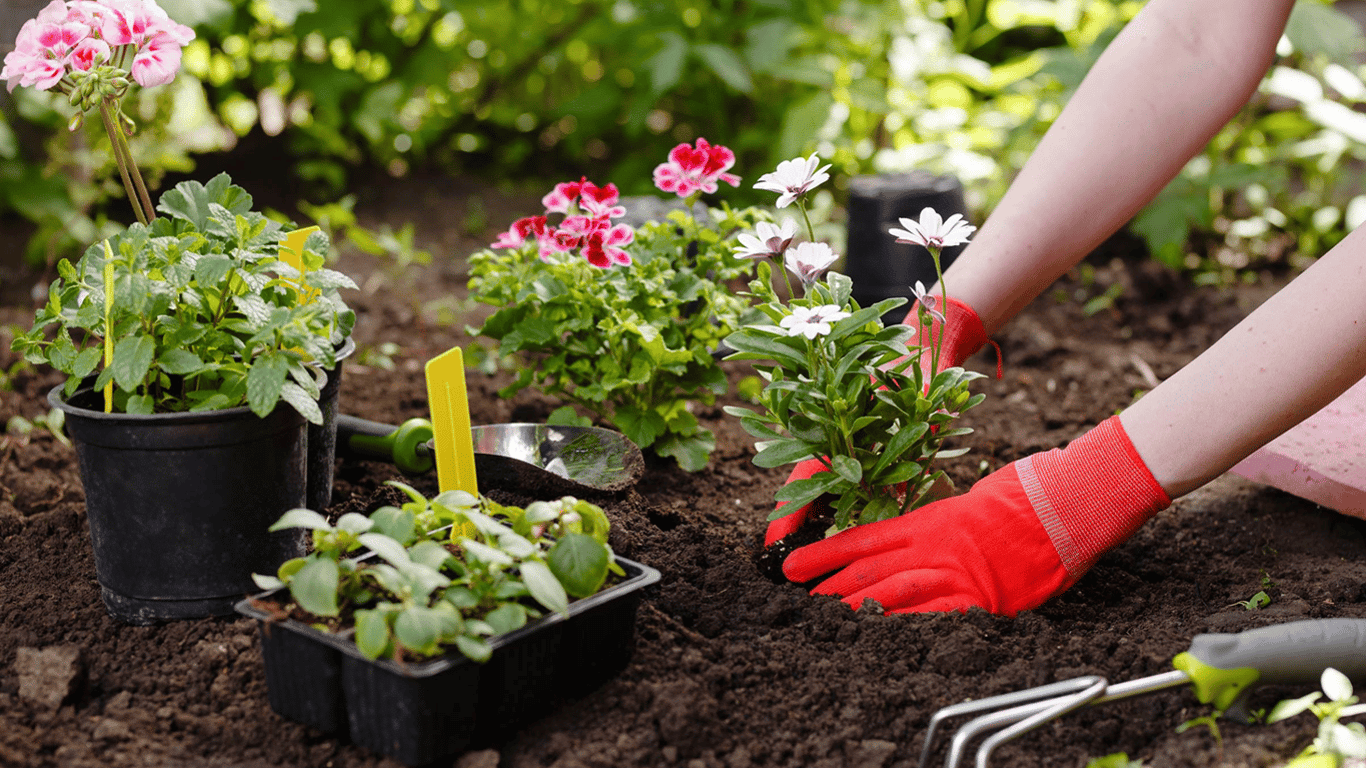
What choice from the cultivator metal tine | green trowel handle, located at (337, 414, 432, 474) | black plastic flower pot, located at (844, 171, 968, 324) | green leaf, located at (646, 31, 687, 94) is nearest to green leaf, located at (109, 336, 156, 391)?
green trowel handle, located at (337, 414, 432, 474)

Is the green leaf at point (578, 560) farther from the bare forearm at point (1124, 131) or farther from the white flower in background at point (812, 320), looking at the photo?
the bare forearm at point (1124, 131)

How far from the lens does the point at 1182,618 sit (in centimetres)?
146

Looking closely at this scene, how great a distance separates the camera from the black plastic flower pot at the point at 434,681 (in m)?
1.09

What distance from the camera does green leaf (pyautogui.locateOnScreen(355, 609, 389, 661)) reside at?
1.05 m

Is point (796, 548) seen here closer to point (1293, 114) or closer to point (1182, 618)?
point (1182, 618)

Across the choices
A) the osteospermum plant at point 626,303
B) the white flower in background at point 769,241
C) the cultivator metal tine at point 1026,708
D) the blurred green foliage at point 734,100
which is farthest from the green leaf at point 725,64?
the cultivator metal tine at point 1026,708

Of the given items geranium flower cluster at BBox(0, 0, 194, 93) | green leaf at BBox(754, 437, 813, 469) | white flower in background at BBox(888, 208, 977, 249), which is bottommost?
green leaf at BBox(754, 437, 813, 469)

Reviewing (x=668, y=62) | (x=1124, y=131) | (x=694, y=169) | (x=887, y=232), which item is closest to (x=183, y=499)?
(x=694, y=169)

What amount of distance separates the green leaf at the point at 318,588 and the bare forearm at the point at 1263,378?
105cm

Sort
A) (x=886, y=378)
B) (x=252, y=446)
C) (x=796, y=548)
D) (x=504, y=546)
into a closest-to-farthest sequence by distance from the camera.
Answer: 1. (x=504, y=546)
2. (x=252, y=446)
3. (x=886, y=378)
4. (x=796, y=548)

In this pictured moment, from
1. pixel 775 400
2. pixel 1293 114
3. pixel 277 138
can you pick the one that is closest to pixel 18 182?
pixel 277 138

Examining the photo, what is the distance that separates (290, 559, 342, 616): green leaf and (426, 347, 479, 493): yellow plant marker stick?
0.30m

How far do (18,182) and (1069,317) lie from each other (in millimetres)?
3106

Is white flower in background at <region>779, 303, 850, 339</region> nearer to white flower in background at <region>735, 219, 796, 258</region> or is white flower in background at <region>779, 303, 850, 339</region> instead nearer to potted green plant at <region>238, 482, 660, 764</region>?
white flower in background at <region>735, 219, 796, 258</region>
